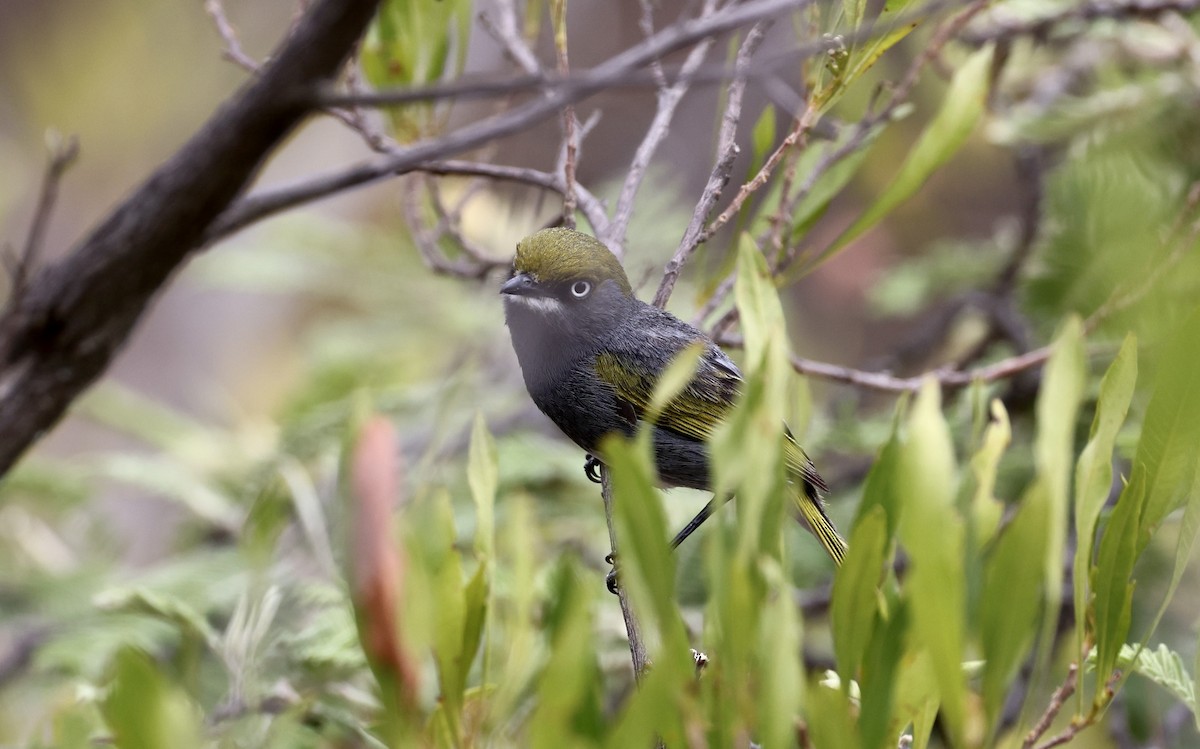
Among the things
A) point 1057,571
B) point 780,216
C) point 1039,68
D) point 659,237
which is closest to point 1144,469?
point 1057,571

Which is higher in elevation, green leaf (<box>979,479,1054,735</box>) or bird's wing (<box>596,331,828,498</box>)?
green leaf (<box>979,479,1054,735</box>)

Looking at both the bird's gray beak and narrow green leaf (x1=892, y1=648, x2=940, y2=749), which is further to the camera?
the bird's gray beak

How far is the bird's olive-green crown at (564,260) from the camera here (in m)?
1.33

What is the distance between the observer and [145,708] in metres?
0.55

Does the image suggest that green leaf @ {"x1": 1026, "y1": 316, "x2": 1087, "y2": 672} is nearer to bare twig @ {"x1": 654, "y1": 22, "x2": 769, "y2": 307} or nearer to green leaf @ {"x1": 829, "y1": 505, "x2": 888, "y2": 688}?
green leaf @ {"x1": 829, "y1": 505, "x2": 888, "y2": 688}

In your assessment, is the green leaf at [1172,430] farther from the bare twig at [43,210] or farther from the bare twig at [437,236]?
the bare twig at [43,210]

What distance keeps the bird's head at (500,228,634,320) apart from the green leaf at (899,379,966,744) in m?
0.77

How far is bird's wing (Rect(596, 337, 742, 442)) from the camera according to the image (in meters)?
1.49

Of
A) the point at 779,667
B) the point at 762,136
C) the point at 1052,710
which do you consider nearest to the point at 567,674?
the point at 779,667

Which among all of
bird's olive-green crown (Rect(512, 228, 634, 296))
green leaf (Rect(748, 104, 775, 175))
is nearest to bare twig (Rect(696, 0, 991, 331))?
green leaf (Rect(748, 104, 775, 175))

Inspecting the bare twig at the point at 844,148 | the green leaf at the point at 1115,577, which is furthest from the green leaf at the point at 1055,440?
the bare twig at the point at 844,148

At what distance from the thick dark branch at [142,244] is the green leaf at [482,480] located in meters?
0.33

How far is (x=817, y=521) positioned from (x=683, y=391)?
28cm

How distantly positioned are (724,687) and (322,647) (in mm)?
899
